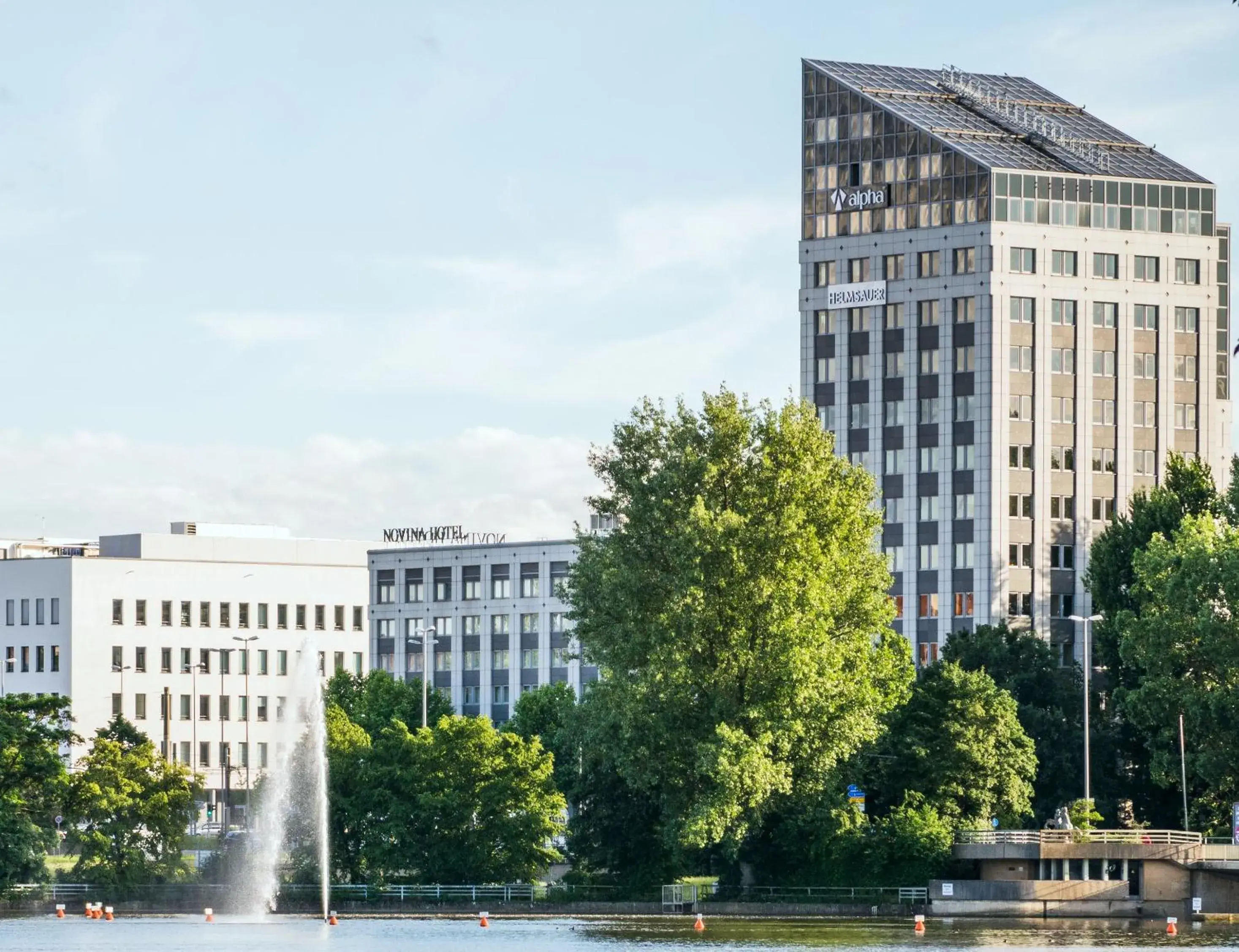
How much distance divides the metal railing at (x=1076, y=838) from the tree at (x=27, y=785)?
45363 millimetres

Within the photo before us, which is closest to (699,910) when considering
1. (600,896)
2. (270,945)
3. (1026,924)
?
(600,896)

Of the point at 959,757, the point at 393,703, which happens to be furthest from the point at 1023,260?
the point at 959,757

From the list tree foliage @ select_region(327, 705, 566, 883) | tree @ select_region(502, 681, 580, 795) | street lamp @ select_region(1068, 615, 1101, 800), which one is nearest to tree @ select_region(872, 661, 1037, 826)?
street lamp @ select_region(1068, 615, 1101, 800)

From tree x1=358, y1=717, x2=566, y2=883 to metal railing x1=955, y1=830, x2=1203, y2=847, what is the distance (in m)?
20.9

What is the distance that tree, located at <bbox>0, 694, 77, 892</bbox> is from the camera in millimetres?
132750

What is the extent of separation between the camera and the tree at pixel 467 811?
133 meters

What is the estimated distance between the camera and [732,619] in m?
125

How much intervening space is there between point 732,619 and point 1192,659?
28.8m

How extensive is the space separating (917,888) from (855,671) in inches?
423

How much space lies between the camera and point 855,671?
126 metres

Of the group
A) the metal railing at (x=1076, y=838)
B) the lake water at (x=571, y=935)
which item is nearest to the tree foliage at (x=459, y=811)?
the lake water at (x=571, y=935)

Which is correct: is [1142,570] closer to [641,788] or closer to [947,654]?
[947,654]

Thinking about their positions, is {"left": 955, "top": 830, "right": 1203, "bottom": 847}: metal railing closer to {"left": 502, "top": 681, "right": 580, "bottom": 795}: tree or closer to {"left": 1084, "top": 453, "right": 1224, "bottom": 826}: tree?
{"left": 1084, "top": 453, "right": 1224, "bottom": 826}: tree

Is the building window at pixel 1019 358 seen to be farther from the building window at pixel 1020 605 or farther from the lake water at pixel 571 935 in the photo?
the lake water at pixel 571 935
